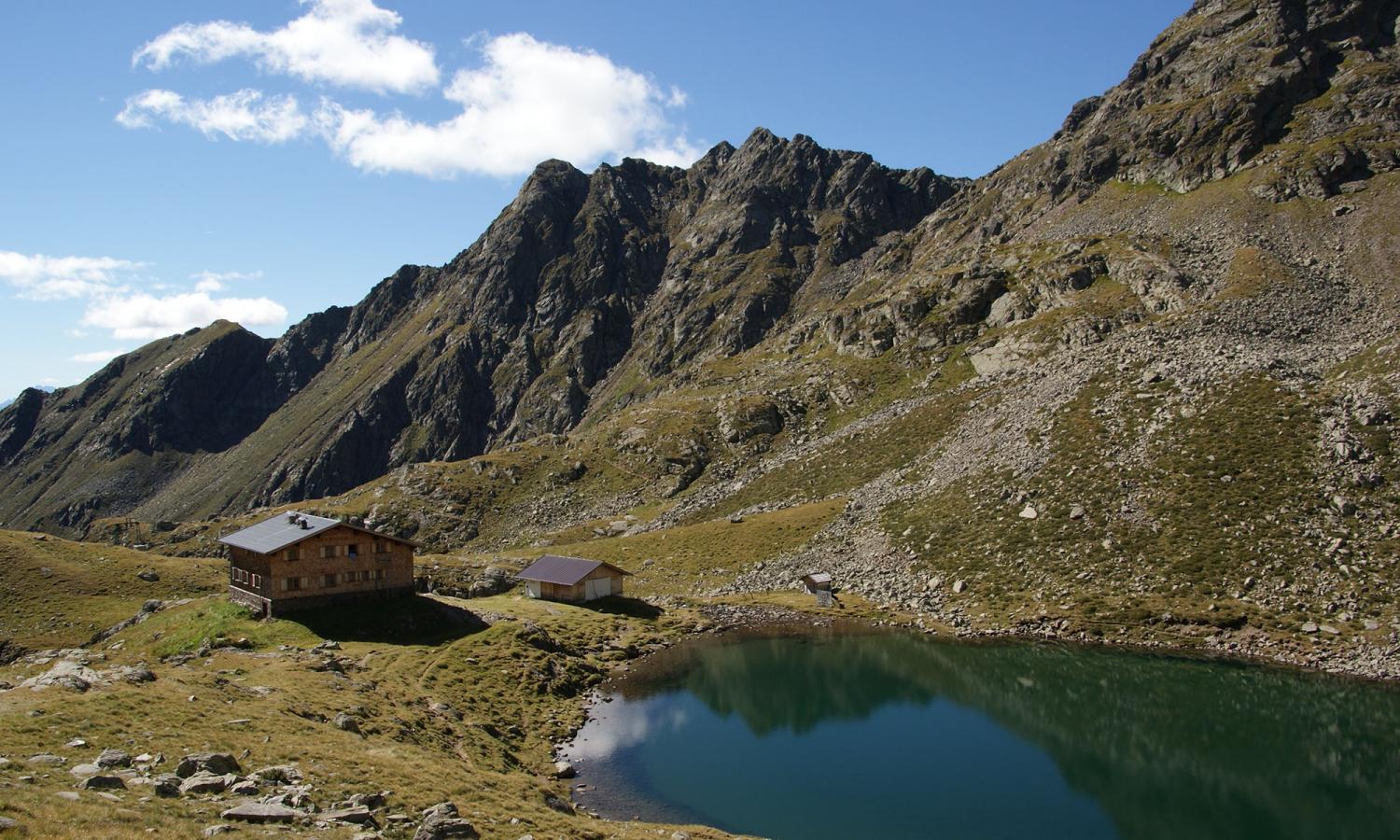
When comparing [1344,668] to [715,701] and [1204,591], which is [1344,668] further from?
[715,701]

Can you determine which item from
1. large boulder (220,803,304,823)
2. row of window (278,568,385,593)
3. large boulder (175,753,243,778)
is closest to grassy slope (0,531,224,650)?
row of window (278,568,385,593)

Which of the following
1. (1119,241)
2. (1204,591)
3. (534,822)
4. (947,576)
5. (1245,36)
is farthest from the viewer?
(1245,36)

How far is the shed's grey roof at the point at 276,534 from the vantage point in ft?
184

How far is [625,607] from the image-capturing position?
7856cm

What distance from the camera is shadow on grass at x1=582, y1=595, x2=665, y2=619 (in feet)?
250

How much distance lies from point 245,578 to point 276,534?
4327mm

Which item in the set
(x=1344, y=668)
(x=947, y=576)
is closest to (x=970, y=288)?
(x=947, y=576)

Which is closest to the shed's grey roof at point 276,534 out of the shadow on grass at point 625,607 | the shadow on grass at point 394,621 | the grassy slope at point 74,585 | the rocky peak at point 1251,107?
the shadow on grass at point 394,621

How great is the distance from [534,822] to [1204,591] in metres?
57.3

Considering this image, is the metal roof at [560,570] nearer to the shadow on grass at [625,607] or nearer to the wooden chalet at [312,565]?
the shadow on grass at [625,607]

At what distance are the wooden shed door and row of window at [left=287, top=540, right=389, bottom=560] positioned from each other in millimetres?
22624

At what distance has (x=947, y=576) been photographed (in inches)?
2990

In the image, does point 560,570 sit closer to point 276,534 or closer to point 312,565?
point 312,565

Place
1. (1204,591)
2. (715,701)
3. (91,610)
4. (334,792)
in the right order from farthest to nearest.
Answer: (91,610) → (1204,591) → (715,701) → (334,792)
